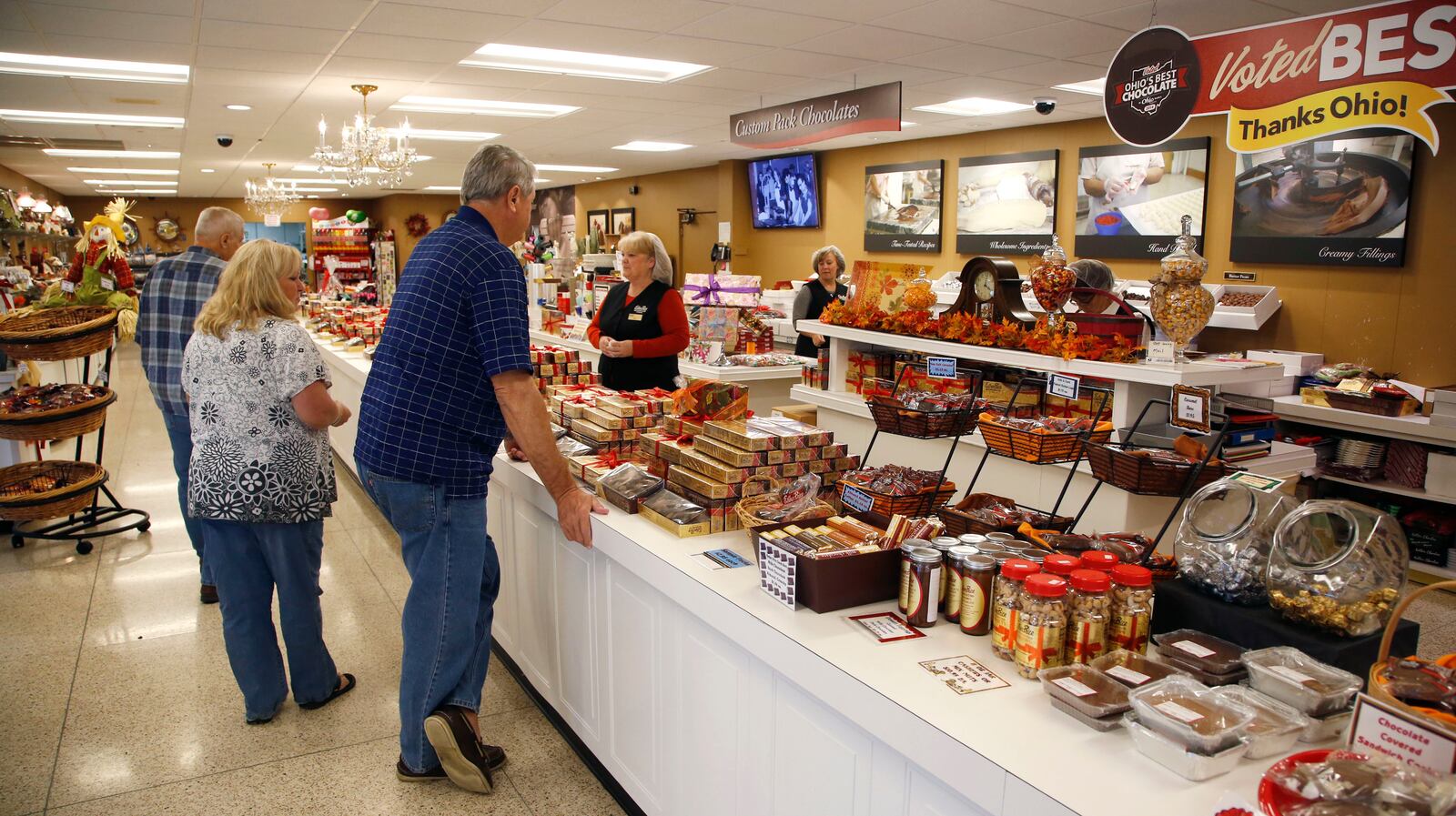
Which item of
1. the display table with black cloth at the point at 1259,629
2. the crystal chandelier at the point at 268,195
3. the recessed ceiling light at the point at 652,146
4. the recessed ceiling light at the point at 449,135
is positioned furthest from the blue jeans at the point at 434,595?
the crystal chandelier at the point at 268,195

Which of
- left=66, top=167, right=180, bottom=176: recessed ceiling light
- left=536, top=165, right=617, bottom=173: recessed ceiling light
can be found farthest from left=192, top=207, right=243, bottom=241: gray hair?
left=66, top=167, right=180, bottom=176: recessed ceiling light

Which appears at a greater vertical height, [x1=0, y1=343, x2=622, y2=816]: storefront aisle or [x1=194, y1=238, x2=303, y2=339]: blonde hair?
[x1=194, y1=238, x2=303, y2=339]: blonde hair

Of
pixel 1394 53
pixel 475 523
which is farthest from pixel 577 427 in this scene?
pixel 1394 53

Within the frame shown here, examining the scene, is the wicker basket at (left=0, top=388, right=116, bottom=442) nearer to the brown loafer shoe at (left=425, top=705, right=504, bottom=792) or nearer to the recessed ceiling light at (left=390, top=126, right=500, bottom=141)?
the brown loafer shoe at (left=425, top=705, right=504, bottom=792)

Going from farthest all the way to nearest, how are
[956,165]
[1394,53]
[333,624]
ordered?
[956,165]
[333,624]
[1394,53]

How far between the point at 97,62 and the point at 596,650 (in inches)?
260

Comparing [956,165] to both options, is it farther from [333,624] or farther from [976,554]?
[976,554]

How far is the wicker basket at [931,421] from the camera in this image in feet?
8.93

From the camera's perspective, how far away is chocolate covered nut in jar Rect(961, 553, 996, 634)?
1.92 m

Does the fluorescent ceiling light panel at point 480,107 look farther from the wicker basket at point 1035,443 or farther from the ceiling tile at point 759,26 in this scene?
the wicker basket at point 1035,443

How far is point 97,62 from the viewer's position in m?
6.59

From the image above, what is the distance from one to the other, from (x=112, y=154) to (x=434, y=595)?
13714mm

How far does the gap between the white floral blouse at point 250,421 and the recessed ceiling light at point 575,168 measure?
11729mm

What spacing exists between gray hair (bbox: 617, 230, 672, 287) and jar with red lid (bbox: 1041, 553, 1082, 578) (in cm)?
336
